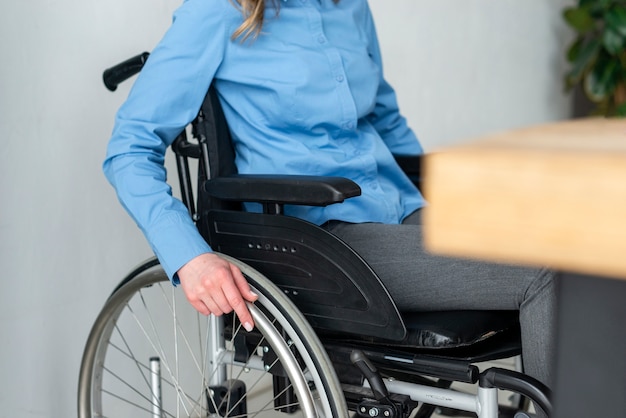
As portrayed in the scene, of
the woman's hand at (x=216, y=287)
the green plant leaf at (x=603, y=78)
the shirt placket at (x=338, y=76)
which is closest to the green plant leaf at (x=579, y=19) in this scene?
the green plant leaf at (x=603, y=78)

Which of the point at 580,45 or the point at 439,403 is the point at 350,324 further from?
the point at 580,45

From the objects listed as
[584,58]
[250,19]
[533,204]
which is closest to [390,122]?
[250,19]

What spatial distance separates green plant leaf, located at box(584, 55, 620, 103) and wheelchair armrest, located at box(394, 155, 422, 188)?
93.8 inches

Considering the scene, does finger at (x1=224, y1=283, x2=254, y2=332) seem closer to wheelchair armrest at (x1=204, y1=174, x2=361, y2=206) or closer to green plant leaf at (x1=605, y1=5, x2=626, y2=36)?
wheelchair armrest at (x1=204, y1=174, x2=361, y2=206)

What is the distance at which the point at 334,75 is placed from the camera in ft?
4.59

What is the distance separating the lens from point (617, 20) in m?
3.63

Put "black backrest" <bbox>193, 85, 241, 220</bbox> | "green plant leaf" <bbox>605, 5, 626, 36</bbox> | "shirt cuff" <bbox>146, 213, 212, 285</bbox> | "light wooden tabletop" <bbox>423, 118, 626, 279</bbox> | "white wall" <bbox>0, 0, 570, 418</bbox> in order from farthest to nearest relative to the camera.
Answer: "green plant leaf" <bbox>605, 5, 626, 36</bbox> < "white wall" <bbox>0, 0, 570, 418</bbox> < "black backrest" <bbox>193, 85, 241, 220</bbox> < "shirt cuff" <bbox>146, 213, 212, 285</bbox> < "light wooden tabletop" <bbox>423, 118, 626, 279</bbox>

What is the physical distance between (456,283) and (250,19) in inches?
20.4

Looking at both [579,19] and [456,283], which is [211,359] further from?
[579,19]

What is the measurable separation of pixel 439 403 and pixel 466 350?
0.08 m

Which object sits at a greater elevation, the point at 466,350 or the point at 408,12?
the point at 408,12

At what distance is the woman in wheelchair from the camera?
3.77ft

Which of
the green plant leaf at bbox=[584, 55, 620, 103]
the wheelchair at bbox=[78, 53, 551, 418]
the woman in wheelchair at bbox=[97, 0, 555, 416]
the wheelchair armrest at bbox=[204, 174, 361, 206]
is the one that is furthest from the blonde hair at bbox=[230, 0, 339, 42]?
the green plant leaf at bbox=[584, 55, 620, 103]

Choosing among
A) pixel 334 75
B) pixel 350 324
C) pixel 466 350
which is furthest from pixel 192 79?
pixel 466 350
